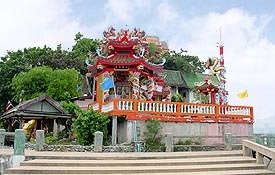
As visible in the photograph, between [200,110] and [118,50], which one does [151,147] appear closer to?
[200,110]

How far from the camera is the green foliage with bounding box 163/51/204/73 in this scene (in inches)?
1925

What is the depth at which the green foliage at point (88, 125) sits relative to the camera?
16.0 metres

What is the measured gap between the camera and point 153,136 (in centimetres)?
1611

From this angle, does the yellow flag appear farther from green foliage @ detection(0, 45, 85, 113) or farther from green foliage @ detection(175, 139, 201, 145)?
green foliage @ detection(0, 45, 85, 113)

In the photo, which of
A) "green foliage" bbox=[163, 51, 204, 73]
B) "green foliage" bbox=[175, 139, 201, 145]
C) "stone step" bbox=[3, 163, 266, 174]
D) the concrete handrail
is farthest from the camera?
"green foliage" bbox=[163, 51, 204, 73]

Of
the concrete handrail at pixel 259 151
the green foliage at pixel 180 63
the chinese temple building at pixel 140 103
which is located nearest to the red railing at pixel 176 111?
the chinese temple building at pixel 140 103

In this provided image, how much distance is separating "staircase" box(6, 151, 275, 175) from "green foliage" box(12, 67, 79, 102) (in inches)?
608

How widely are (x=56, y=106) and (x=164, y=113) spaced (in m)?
8.11

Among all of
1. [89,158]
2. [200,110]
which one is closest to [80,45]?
[200,110]

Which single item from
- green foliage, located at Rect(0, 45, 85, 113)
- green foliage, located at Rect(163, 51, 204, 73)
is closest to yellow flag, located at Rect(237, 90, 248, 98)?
green foliage, located at Rect(0, 45, 85, 113)

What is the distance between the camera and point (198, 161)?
13.1m

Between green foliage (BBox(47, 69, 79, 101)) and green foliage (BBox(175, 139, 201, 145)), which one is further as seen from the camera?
green foliage (BBox(47, 69, 79, 101))

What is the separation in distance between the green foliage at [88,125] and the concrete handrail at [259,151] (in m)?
6.26

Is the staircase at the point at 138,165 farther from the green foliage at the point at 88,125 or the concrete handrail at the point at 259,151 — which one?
the green foliage at the point at 88,125
